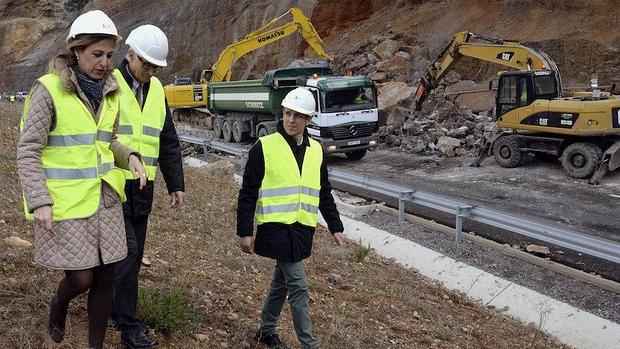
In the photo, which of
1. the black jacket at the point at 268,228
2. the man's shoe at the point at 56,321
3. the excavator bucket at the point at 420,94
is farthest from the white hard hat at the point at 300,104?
the excavator bucket at the point at 420,94

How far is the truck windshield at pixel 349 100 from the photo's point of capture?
15.5m

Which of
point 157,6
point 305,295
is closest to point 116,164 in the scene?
point 305,295

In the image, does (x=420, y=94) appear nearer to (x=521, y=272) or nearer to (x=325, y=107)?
(x=325, y=107)

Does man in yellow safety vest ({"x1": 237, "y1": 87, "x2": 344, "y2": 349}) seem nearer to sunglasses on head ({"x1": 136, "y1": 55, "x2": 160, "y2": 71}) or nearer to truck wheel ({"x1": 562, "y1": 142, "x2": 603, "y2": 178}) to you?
sunglasses on head ({"x1": 136, "y1": 55, "x2": 160, "y2": 71})

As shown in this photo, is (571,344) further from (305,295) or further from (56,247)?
(56,247)

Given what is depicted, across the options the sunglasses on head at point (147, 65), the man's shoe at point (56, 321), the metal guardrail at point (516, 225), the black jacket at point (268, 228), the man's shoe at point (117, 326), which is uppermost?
the sunglasses on head at point (147, 65)

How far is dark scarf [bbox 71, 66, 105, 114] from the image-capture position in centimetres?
287

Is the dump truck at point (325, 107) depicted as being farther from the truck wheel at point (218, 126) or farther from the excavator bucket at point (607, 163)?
the excavator bucket at point (607, 163)

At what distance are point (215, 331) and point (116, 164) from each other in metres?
1.55

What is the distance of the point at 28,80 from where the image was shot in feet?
153

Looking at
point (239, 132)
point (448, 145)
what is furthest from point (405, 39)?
point (448, 145)

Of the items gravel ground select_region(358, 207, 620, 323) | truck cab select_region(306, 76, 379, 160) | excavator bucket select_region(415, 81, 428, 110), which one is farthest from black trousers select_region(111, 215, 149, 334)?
excavator bucket select_region(415, 81, 428, 110)

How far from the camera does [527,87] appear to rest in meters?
13.6

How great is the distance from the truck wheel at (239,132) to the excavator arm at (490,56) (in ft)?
19.1
